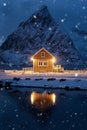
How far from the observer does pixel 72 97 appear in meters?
57.5

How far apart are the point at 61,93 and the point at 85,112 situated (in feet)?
56.5

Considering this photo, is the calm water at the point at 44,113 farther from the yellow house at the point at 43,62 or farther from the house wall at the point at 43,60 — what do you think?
the yellow house at the point at 43,62

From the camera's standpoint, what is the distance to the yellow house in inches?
3789

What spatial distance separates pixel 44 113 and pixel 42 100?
31.6 ft

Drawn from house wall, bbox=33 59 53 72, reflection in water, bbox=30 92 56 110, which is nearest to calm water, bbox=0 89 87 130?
reflection in water, bbox=30 92 56 110

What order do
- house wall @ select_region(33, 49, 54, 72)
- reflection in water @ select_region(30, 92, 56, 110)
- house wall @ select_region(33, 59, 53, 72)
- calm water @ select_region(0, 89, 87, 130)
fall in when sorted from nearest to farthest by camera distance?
calm water @ select_region(0, 89, 87, 130), reflection in water @ select_region(30, 92, 56, 110), house wall @ select_region(33, 59, 53, 72), house wall @ select_region(33, 49, 54, 72)

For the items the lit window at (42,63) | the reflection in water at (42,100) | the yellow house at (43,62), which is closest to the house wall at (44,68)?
the yellow house at (43,62)

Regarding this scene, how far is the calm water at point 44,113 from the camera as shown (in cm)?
3856

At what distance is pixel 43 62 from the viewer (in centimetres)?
9706

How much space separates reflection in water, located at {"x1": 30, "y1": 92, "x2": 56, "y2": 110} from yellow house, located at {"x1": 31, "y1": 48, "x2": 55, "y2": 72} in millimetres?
33804

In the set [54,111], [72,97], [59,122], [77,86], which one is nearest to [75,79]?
[77,86]

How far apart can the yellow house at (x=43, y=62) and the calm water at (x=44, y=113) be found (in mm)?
36155

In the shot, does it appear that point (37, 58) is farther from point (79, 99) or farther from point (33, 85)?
point (79, 99)

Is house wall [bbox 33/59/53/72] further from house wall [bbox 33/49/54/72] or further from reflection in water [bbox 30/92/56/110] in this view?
reflection in water [bbox 30/92/56/110]
